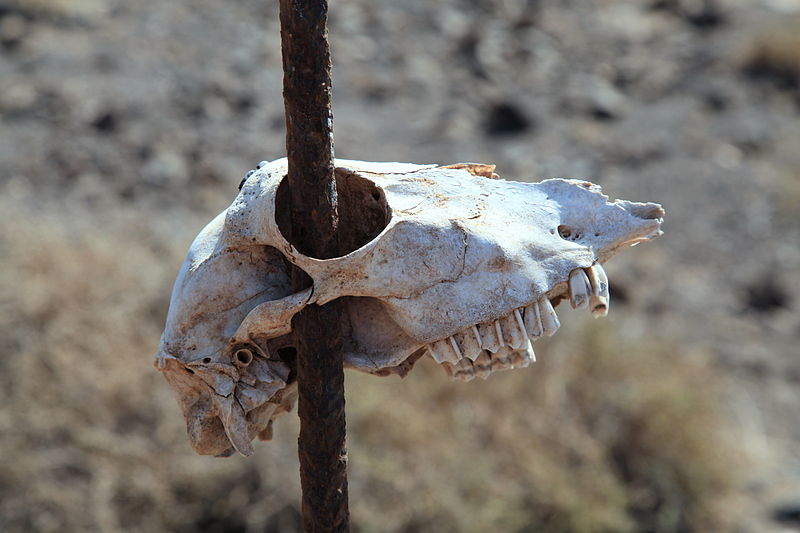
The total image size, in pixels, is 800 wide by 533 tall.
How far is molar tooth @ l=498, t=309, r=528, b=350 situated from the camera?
1.45m

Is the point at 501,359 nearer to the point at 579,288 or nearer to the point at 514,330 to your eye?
the point at 514,330

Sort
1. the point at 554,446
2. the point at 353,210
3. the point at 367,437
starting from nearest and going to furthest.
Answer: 1. the point at 353,210
2. the point at 367,437
3. the point at 554,446

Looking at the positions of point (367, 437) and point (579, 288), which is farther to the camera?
point (367, 437)

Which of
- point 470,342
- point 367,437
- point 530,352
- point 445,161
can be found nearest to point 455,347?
point 470,342

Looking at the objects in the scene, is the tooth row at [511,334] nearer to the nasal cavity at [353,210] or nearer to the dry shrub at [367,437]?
the nasal cavity at [353,210]

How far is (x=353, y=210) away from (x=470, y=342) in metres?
0.34

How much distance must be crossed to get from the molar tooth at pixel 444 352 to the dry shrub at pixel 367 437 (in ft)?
10.1

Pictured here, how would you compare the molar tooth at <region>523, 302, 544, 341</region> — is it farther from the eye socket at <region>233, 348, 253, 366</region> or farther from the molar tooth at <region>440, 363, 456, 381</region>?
the eye socket at <region>233, 348, 253, 366</region>

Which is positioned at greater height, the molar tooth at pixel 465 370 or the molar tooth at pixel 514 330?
the molar tooth at pixel 514 330

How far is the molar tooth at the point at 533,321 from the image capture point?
1454 millimetres

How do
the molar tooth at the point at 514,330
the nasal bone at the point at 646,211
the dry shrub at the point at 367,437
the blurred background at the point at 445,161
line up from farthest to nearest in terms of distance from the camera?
1. the blurred background at the point at 445,161
2. the dry shrub at the point at 367,437
3. the nasal bone at the point at 646,211
4. the molar tooth at the point at 514,330

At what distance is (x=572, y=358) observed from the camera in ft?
17.4

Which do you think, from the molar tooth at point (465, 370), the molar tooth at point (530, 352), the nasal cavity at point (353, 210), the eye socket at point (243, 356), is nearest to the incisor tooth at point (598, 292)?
the molar tooth at point (530, 352)

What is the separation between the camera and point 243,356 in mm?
1517
